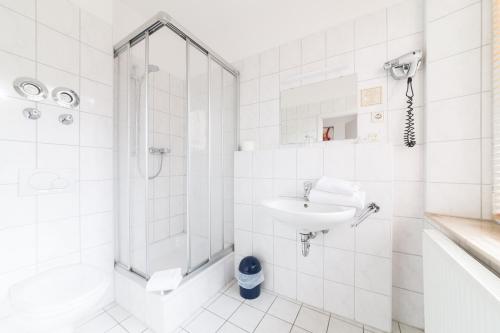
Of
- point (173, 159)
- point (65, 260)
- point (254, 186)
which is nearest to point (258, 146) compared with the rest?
point (254, 186)

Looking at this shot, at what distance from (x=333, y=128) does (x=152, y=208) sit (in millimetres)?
1668

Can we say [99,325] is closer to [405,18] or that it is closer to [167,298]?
[167,298]

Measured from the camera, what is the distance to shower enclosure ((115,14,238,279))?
1.39m

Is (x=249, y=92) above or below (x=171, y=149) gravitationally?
above

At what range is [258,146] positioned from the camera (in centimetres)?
173

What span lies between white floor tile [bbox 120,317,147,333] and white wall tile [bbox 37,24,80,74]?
5.60 feet

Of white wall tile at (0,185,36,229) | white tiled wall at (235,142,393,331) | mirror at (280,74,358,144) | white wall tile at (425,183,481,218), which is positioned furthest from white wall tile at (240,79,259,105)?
white wall tile at (0,185,36,229)

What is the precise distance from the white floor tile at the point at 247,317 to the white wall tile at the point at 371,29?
2027mm

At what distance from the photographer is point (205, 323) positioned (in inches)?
49.6

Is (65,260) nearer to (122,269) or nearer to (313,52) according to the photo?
(122,269)

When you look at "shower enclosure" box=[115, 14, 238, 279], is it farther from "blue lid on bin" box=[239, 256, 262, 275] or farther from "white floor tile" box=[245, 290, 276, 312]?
"white floor tile" box=[245, 290, 276, 312]

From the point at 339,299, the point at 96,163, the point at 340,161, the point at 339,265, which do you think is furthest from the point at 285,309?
the point at 96,163

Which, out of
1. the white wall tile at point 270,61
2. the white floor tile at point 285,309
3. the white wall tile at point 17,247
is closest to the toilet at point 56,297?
the white wall tile at point 17,247

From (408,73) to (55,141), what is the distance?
2.22 meters
